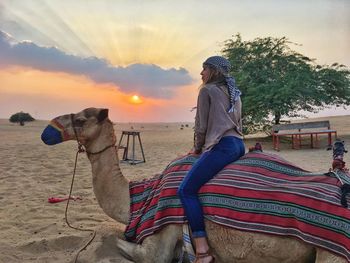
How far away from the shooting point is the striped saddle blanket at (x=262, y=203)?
281 centimetres

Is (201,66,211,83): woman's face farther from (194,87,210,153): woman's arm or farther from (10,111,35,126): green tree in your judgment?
(10,111,35,126): green tree

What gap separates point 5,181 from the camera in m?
8.96

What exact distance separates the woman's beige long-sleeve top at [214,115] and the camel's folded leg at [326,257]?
4.20 feet

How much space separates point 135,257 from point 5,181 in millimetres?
6354

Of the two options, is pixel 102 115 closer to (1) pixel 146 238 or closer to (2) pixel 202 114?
(2) pixel 202 114

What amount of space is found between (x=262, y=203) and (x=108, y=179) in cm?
185

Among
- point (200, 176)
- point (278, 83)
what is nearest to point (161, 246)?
point (200, 176)

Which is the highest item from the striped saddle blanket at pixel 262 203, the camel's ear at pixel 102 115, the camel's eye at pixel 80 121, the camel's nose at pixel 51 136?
the camel's ear at pixel 102 115

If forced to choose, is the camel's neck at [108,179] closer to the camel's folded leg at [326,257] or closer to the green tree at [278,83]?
the camel's folded leg at [326,257]

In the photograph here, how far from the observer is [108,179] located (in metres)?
4.25

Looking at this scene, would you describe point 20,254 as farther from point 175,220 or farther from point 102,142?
point 175,220

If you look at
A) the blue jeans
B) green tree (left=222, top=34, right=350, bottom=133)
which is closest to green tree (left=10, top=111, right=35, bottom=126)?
green tree (left=222, top=34, right=350, bottom=133)

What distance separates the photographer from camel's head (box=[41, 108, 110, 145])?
4.24m

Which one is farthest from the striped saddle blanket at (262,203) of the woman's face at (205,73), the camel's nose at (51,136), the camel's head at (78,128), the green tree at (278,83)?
the green tree at (278,83)
